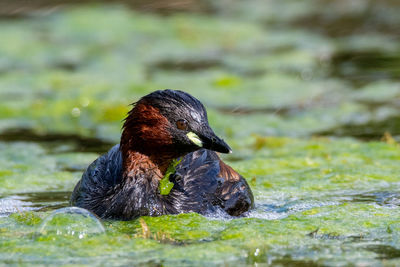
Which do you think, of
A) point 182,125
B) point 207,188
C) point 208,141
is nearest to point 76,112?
point 207,188

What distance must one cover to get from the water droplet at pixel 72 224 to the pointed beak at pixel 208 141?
1078 mm

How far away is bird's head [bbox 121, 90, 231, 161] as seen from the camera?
6934 millimetres

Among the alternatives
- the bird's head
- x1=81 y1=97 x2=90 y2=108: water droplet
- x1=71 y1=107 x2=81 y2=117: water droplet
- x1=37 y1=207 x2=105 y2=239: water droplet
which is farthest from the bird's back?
x1=81 y1=97 x2=90 y2=108: water droplet

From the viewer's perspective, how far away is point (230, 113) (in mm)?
12633

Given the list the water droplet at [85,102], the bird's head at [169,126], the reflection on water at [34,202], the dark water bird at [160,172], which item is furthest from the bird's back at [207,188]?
the water droplet at [85,102]

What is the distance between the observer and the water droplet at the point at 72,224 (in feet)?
21.5

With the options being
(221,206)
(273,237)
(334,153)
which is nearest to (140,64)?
(334,153)

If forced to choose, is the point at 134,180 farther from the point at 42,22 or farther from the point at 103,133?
the point at 42,22

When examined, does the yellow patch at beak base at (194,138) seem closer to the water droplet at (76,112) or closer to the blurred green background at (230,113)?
the blurred green background at (230,113)

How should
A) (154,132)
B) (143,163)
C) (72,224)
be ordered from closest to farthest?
1. (72,224)
2. (154,132)
3. (143,163)

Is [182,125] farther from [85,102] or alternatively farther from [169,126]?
[85,102]

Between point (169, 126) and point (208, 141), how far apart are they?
374 mm

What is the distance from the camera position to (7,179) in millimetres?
9070

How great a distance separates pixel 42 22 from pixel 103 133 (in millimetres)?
7974
